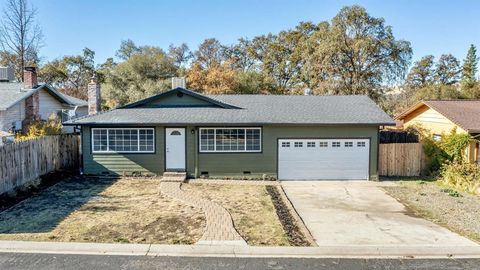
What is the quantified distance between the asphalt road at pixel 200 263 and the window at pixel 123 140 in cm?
874

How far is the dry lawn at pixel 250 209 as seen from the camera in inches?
333

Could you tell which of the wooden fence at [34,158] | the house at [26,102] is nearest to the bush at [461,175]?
the wooden fence at [34,158]

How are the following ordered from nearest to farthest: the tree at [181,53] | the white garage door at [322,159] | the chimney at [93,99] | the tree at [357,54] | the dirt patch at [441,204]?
1. the dirt patch at [441,204]
2. the white garage door at [322,159]
3. the chimney at [93,99]
4. the tree at [357,54]
5. the tree at [181,53]

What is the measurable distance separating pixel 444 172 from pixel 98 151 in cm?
1487

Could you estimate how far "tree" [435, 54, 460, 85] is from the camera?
4828 centimetres

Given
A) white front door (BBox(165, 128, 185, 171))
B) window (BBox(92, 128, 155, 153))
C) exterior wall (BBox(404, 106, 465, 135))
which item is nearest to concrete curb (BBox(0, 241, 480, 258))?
white front door (BBox(165, 128, 185, 171))

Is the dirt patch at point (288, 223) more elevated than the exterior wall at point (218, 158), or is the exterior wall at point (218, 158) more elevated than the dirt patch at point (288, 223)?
the exterior wall at point (218, 158)

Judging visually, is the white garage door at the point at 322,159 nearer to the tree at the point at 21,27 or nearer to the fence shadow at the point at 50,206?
the fence shadow at the point at 50,206

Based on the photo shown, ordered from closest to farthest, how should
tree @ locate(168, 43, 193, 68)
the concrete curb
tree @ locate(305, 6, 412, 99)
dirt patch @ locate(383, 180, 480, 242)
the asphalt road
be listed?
the asphalt road
the concrete curb
dirt patch @ locate(383, 180, 480, 242)
tree @ locate(305, 6, 412, 99)
tree @ locate(168, 43, 193, 68)

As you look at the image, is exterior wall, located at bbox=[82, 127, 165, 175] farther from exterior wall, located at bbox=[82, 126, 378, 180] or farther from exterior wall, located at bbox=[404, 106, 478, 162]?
exterior wall, located at bbox=[404, 106, 478, 162]

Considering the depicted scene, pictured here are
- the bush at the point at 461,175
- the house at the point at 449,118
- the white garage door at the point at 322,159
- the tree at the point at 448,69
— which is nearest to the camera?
the bush at the point at 461,175

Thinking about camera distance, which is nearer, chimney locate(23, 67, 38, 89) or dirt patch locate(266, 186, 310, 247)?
dirt patch locate(266, 186, 310, 247)

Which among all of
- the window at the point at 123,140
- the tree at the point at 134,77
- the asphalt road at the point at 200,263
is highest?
the tree at the point at 134,77

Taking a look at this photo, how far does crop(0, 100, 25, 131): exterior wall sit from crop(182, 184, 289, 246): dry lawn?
10.9 metres
